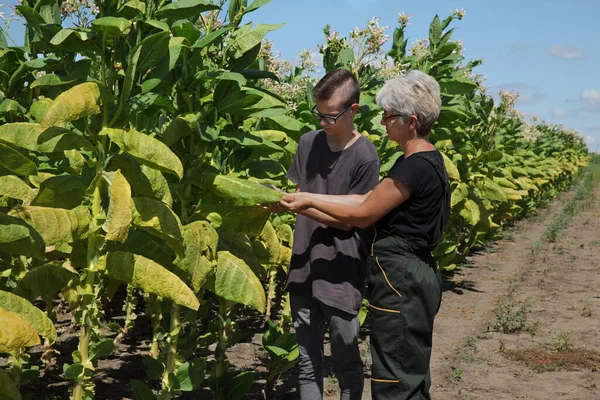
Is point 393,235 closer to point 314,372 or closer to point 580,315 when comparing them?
point 314,372

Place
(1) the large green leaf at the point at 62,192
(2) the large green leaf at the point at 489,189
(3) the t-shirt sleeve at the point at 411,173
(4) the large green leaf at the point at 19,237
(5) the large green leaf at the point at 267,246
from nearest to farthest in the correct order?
(4) the large green leaf at the point at 19,237, (3) the t-shirt sleeve at the point at 411,173, (1) the large green leaf at the point at 62,192, (5) the large green leaf at the point at 267,246, (2) the large green leaf at the point at 489,189

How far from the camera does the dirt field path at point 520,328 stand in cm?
536

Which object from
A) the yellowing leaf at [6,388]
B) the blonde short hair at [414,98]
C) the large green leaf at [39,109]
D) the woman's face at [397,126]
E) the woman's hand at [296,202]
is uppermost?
the blonde short hair at [414,98]

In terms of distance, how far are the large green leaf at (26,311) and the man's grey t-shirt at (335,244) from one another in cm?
119

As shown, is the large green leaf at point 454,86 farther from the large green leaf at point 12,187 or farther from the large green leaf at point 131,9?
the large green leaf at point 12,187

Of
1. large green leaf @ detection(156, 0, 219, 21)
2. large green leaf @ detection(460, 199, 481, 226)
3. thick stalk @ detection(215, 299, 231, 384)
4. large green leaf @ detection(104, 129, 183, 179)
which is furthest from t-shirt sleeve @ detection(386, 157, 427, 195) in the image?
large green leaf @ detection(460, 199, 481, 226)

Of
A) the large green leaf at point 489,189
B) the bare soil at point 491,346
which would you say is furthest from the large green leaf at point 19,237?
the large green leaf at point 489,189

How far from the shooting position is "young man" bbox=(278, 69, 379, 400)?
349cm

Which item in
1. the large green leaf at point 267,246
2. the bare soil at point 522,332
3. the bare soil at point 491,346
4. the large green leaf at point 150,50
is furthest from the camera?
the bare soil at point 522,332

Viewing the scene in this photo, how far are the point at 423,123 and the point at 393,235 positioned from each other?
1.51ft

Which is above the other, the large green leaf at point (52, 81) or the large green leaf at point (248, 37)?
the large green leaf at point (248, 37)

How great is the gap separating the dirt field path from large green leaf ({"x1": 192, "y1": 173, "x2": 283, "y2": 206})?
1910 millimetres

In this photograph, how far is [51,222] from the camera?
2.89 meters

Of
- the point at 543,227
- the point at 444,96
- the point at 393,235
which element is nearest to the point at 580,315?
the point at 444,96
